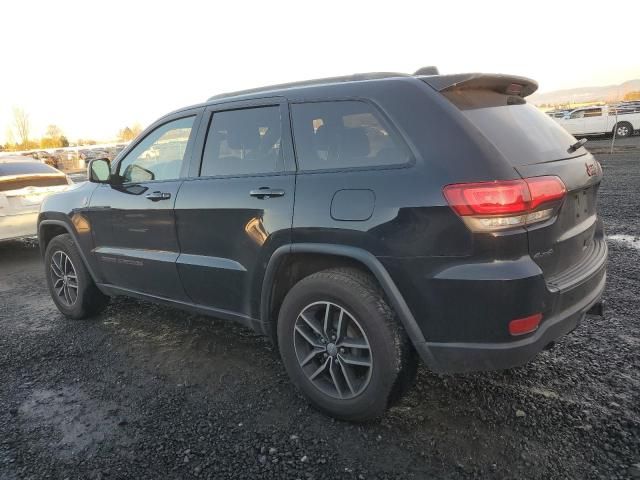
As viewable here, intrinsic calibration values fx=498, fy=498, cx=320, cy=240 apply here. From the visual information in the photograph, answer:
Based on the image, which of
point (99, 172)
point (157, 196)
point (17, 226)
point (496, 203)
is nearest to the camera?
point (496, 203)

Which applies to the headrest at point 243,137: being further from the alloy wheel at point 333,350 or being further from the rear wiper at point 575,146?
the rear wiper at point 575,146

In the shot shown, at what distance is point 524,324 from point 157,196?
259 cm

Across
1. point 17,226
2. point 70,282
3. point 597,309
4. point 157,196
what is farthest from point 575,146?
point 17,226

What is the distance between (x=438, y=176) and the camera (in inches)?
92.2

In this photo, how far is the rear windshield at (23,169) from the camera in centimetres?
765

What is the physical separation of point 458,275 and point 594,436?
3.65 feet

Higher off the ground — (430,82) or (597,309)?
(430,82)

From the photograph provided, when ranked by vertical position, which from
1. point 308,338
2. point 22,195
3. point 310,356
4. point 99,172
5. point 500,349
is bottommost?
point 310,356

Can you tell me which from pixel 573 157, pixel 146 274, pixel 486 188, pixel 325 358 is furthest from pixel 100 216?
pixel 573 157

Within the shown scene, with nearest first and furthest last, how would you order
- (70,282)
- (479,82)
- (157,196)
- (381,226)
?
(381,226) → (479,82) → (157,196) → (70,282)

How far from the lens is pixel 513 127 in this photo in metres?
2.62

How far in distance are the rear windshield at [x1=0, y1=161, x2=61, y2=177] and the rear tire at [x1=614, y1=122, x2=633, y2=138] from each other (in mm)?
24530

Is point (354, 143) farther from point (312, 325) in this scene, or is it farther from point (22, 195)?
point (22, 195)

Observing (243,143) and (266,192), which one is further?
(243,143)
